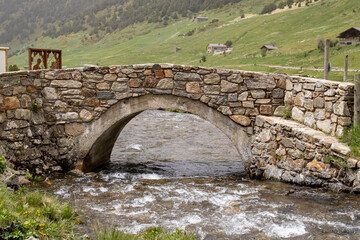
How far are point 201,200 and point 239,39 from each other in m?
45.3

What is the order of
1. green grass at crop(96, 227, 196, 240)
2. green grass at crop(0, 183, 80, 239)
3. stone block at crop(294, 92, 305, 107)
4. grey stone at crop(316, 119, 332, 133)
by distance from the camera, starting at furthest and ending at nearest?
1. stone block at crop(294, 92, 305, 107)
2. grey stone at crop(316, 119, 332, 133)
3. green grass at crop(96, 227, 196, 240)
4. green grass at crop(0, 183, 80, 239)

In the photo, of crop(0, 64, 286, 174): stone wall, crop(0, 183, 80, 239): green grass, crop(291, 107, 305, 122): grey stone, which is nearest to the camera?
crop(0, 183, 80, 239): green grass

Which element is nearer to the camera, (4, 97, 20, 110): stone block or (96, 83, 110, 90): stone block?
(4, 97, 20, 110): stone block

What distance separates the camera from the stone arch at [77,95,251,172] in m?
9.38

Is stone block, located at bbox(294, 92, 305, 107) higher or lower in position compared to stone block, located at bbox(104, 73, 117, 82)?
lower

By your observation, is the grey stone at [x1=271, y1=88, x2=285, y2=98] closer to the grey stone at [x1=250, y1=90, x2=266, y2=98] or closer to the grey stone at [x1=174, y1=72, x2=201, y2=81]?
the grey stone at [x1=250, y1=90, x2=266, y2=98]

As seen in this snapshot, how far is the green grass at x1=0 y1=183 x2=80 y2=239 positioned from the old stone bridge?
3.27 metres

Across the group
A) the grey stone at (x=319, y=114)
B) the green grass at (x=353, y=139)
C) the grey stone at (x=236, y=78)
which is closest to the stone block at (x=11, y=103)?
the grey stone at (x=236, y=78)

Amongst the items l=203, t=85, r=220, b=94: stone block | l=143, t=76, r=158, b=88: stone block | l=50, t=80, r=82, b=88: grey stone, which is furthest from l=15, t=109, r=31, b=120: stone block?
l=203, t=85, r=220, b=94: stone block

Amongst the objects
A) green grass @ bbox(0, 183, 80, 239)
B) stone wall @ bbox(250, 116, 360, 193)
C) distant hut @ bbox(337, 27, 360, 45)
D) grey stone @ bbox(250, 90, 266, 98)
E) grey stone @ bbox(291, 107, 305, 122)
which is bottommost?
green grass @ bbox(0, 183, 80, 239)

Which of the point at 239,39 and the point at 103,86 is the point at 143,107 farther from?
the point at 239,39

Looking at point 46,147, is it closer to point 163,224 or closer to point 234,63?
point 163,224

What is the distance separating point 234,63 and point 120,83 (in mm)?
26216

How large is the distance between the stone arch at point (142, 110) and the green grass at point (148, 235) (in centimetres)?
379
